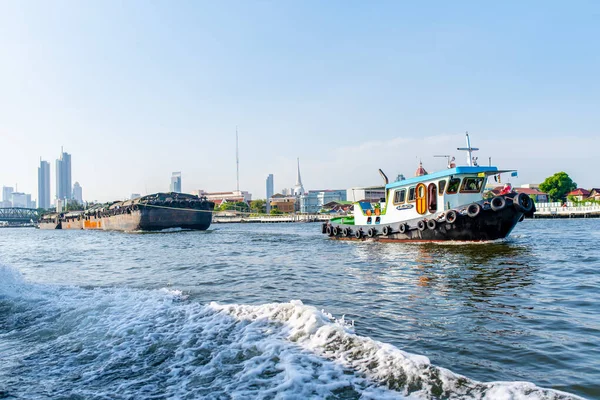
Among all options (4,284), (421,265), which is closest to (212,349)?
(4,284)

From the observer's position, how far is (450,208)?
57.2 ft

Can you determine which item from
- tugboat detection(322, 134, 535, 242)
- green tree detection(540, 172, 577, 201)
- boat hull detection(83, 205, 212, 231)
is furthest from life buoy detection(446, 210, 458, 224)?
green tree detection(540, 172, 577, 201)

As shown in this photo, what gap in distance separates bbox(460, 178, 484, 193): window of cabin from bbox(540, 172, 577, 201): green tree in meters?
69.5

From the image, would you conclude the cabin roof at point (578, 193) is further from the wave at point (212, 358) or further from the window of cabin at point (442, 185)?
the wave at point (212, 358)

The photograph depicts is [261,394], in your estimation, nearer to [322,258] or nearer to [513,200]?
[322,258]

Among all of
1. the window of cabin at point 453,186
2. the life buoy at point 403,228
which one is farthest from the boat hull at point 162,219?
the window of cabin at point 453,186

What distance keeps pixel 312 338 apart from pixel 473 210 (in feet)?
44.4

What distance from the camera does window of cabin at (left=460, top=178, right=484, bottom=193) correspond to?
1736 centimetres

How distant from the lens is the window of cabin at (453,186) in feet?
56.6

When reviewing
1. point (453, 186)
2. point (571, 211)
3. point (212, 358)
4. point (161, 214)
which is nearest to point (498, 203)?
point (453, 186)

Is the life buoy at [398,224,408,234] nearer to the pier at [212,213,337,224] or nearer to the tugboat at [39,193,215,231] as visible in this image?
the tugboat at [39,193,215,231]

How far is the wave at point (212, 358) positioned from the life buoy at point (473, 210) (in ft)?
40.9

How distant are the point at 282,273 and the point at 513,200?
409 inches

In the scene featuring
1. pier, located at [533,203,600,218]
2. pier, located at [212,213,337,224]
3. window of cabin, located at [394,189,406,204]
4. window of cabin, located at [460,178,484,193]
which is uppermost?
window of cabin, located at [460,178,484,193]
